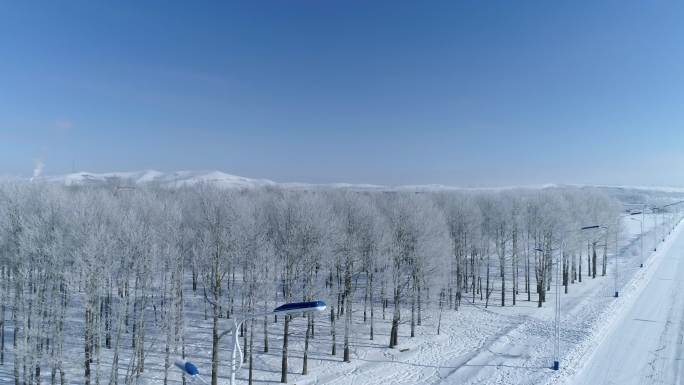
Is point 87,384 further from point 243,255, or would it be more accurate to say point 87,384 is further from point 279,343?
point 279,343

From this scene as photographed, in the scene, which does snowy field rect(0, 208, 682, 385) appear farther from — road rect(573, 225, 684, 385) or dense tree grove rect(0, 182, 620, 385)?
road rect(573, 225, 684, 385)

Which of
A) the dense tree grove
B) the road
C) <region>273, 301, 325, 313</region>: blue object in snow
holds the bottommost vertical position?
the road

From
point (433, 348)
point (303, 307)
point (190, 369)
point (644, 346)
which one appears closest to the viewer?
point (190, 369)

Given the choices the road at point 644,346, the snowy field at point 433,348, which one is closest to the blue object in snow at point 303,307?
the snowy field at point 433,348

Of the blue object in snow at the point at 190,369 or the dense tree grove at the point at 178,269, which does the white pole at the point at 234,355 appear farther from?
the dense tree grove at the point at 178,269

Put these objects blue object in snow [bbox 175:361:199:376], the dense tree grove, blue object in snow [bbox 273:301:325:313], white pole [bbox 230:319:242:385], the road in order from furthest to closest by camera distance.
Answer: the road < the dense tree grove < white pole [bbox 230:319:242:385] < blue object in snow [bbox 273:301:325:313] < blue object in snow [bbox 175:361:199:376]

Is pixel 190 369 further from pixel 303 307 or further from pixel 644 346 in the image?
pixel 644 346

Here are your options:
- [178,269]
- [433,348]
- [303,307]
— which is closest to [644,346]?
[433,348]

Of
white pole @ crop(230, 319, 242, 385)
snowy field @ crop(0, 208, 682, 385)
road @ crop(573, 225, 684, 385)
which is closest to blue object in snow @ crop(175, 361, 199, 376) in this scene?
white pole @ crop(230, 319, 242, 385)
